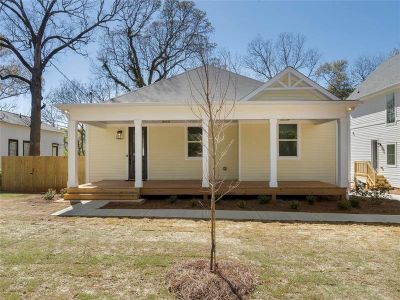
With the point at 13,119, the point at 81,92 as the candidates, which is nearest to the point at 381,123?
the point at 13,119

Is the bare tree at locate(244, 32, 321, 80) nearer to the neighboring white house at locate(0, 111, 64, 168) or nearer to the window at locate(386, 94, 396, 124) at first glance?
the window at locate(386, 94, 396, 124)

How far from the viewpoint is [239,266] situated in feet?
16.1

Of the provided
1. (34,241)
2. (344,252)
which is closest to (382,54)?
(344,252)

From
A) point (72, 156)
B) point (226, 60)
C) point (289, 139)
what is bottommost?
point (72, 156)

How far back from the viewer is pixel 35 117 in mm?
19484

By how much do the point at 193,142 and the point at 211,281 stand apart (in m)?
9.61

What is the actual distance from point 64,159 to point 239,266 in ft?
42.1

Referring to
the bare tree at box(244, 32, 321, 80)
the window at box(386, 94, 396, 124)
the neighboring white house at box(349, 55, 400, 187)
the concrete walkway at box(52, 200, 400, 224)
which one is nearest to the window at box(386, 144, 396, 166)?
the neighboring white house at box(349, 55, 400, 187)

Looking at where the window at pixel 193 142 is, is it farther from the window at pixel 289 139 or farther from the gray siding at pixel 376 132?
the gray siding at pixel 376 132

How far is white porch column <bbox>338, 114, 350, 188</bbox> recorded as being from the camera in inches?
444

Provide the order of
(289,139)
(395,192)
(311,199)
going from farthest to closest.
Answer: (395,192) → (289,139) → (311,199)

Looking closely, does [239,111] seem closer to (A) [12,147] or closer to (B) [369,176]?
(B) [369,176]

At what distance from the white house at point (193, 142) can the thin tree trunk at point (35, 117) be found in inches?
280

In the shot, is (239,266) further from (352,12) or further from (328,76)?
(328,76)
